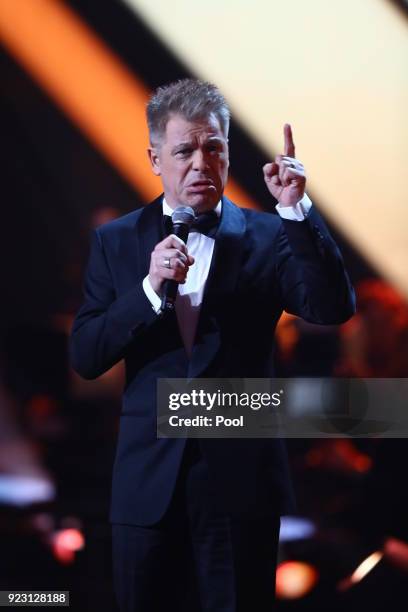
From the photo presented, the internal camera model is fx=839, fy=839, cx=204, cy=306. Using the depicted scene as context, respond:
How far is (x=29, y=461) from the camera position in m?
2.64

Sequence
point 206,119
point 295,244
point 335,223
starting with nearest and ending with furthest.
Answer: point 295,244
point 206,119
point 335,223

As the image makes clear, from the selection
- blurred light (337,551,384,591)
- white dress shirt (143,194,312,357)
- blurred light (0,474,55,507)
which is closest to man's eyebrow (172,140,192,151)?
white dress shirt (143,194,312,357)

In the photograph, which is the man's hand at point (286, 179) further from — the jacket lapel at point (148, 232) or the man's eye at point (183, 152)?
the jacket lapel at point (148, 232)

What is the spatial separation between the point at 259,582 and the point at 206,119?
1.24 metres

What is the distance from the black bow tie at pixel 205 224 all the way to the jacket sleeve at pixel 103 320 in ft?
0.66

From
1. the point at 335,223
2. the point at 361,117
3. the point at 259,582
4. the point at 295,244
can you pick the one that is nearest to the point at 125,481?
the point at 259,582

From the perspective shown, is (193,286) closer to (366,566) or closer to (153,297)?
(153,297)

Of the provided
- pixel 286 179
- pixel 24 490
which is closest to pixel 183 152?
pixel 286 179

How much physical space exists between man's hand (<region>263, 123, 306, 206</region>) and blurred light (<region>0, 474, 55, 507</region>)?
124cm

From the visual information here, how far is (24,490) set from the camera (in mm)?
2656

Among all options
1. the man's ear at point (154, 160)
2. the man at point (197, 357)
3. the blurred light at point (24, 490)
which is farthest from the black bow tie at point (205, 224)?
the blurred light at point (24, 490)

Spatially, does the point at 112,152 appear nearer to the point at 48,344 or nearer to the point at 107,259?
the point at 107,259

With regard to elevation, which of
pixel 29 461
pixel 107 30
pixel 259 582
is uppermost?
pixel 107 30

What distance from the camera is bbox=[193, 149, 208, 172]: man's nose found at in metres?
2.20
